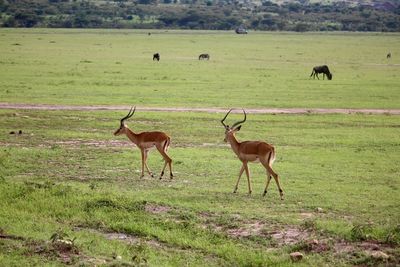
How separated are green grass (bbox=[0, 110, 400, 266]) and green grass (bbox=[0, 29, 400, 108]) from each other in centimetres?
856

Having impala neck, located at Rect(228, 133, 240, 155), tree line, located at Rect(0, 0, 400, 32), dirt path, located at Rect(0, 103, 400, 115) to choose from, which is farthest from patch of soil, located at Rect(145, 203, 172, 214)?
tree line, located at Rect(0, 0, 400, 32)

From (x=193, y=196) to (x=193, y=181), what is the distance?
5.13 feet

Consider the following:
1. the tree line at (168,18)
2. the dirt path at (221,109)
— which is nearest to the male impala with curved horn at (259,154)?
the dirt path at (221,109)

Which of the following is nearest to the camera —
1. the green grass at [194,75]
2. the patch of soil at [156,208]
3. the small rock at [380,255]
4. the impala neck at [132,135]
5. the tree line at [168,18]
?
the small rock at [380,255]

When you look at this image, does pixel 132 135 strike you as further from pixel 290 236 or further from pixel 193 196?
pixel 290 236

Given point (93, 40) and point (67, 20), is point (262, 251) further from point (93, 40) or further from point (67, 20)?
point (67, 20)

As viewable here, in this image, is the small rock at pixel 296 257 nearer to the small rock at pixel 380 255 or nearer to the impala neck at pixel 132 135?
the small rock at pixel 380 255

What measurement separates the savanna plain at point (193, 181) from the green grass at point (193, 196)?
28 millimetres

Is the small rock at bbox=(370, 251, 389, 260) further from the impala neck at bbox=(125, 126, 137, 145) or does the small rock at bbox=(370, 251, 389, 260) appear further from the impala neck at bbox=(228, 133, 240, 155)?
the impala neck at bbox=(125, 126, 137, 145)

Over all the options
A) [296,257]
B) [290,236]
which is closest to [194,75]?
[290,236]

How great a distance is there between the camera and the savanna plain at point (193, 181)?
1044 cm

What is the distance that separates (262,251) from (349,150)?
9.05 m

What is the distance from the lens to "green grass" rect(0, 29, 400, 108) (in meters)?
30.1

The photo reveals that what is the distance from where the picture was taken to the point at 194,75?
42.2 m
